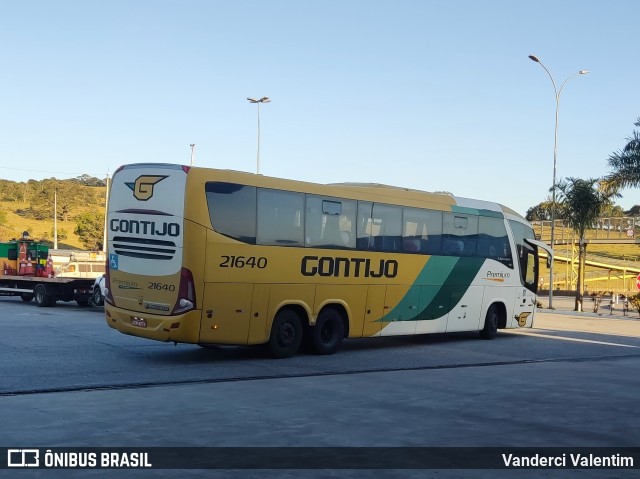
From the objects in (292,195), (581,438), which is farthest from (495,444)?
(292,195)

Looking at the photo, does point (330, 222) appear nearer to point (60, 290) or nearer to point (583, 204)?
point (60, 290)

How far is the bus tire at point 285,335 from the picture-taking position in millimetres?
15930

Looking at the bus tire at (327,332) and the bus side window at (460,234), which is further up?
the bus side window at (460,234)

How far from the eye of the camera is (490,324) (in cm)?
2223

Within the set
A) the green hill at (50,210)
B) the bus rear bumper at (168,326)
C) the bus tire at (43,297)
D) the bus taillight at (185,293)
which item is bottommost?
the bus tire at (43,297)

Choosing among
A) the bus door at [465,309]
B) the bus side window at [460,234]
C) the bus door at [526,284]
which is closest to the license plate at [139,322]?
the bus side window at [460,234]

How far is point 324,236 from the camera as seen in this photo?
1688 centimetres

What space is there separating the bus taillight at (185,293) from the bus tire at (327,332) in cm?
328

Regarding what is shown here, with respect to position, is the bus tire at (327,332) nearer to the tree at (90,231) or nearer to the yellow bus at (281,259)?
the yellow bus at (281,259)

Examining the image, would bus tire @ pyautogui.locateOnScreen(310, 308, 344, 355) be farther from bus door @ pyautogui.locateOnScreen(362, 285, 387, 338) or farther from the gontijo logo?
the gontijo logo

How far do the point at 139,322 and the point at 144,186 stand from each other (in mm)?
2445

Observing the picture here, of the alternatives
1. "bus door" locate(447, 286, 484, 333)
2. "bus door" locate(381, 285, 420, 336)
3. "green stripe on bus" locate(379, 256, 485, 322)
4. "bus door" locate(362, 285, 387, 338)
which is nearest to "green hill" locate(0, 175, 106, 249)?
"bus door" locate(447, 286, 484, 333)

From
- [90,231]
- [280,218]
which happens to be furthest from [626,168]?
[90,231]

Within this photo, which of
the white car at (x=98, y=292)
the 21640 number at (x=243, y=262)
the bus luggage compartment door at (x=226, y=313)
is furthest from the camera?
the white car at (x=98, y=292)
